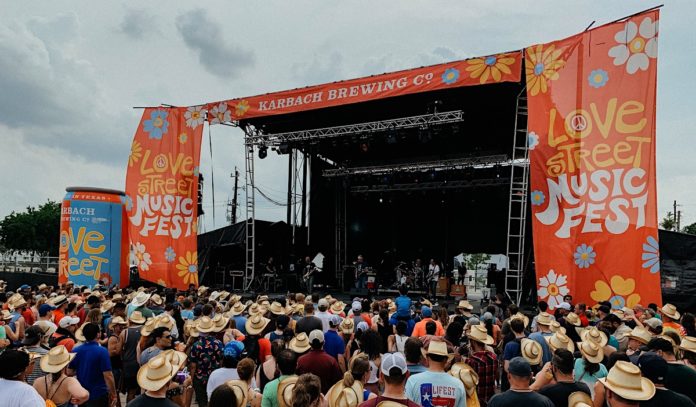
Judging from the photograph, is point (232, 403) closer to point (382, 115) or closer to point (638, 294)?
point (638, 294)

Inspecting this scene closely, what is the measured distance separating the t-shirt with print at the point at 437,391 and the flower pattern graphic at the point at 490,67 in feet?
32.8

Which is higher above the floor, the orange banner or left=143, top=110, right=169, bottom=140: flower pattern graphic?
the orange banner

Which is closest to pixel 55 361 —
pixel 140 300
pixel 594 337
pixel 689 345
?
pixel 140 300

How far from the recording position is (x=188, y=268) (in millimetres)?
15750

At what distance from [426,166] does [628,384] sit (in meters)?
15.6

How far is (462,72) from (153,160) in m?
10.5

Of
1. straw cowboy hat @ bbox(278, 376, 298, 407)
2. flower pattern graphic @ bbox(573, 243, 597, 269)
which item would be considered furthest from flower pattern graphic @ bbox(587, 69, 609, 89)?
straw cowboy hat @ bbox(278, 376, 298, 407)

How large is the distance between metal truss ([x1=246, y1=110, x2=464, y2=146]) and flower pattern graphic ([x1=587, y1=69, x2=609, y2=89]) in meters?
3.39

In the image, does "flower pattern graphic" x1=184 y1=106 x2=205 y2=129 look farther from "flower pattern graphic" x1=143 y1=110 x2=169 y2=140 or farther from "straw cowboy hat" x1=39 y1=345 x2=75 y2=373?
"straw cowboy hat" x1=39 y1=345 x2=75 y2=373

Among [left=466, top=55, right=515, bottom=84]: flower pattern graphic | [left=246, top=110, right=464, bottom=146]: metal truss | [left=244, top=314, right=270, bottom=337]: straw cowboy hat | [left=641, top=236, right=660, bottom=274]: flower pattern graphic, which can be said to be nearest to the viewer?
[left=244, top=314, right=270, bottom=337]: straw cowboy hat

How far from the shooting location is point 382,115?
16.2 meters

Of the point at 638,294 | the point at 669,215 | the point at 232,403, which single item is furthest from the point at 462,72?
the point at 669,215

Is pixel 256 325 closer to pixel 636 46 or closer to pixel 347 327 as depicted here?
pixel 347 327

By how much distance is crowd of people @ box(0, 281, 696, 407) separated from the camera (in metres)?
3.01
